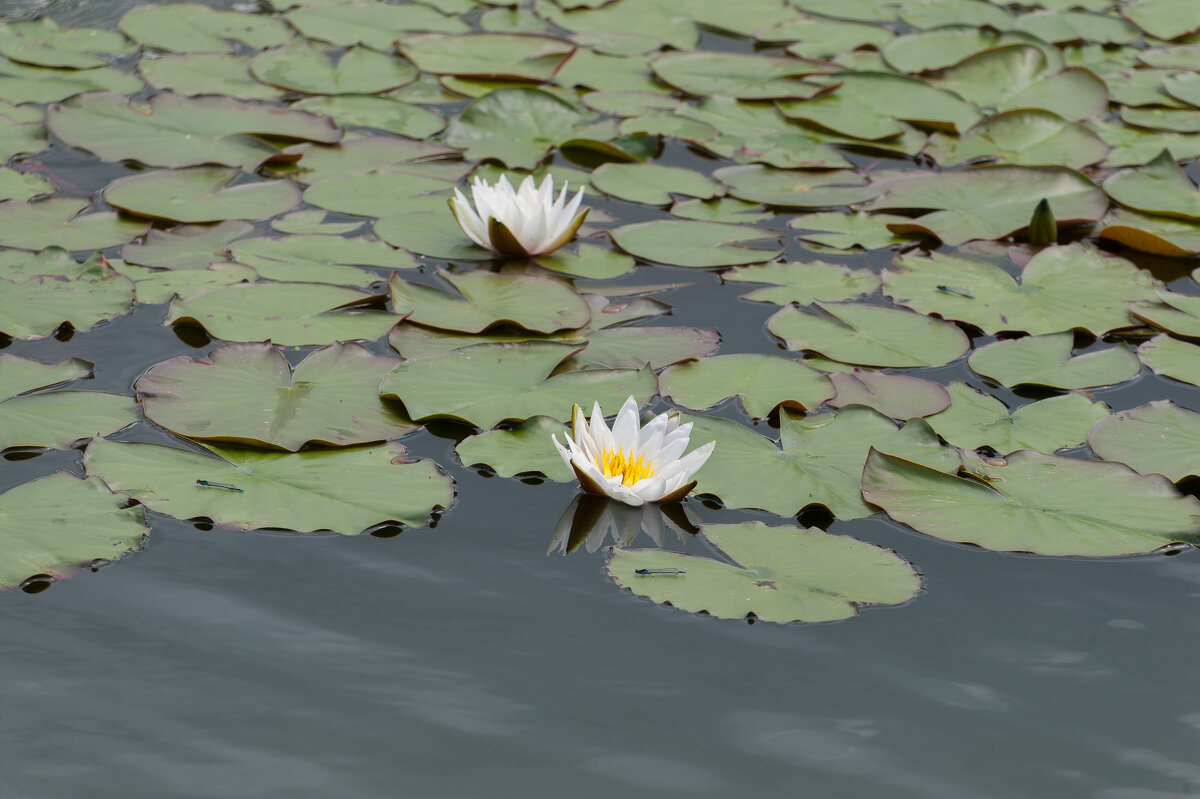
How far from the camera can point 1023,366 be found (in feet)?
9.74

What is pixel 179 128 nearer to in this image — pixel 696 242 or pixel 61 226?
pixel 61 226

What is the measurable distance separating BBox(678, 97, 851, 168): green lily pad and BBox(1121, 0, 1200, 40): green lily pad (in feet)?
7.32

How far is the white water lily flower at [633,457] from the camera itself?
239cm

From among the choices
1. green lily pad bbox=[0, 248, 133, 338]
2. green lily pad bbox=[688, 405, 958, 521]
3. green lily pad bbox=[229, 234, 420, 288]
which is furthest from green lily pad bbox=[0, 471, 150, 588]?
green lily pad bbox=[688, 405, 958, 521]

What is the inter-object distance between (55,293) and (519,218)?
1304 millimetres

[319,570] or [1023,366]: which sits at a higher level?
[1023,366]

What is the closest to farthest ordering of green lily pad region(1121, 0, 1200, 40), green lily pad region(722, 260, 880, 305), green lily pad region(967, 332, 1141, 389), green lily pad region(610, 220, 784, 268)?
green lily pad region(967, 332, 1141, 389) < green lily pad region(722, 260, 880, 305) < green lily pad region(610, 220, 784, 268) < green lily pad region(1121, 0, 1200, 40)

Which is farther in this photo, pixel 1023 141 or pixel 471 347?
pixel 1023 141

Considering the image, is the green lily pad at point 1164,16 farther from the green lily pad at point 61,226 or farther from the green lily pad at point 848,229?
the green lily pad at point 61,226

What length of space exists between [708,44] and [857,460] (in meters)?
3.24

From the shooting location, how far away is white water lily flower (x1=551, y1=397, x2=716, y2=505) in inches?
94.0

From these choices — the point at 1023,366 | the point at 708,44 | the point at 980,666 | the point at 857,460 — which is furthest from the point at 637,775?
the point at 708,44

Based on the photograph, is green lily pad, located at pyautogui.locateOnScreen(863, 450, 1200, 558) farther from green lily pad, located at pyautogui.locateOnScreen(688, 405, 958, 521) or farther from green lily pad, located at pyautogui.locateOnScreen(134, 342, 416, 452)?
green lily pad, located at pyautogui.locateOnScreen(134, 342, 416, 452)

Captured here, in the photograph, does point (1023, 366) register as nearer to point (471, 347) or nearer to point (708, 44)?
point (471, 347)
